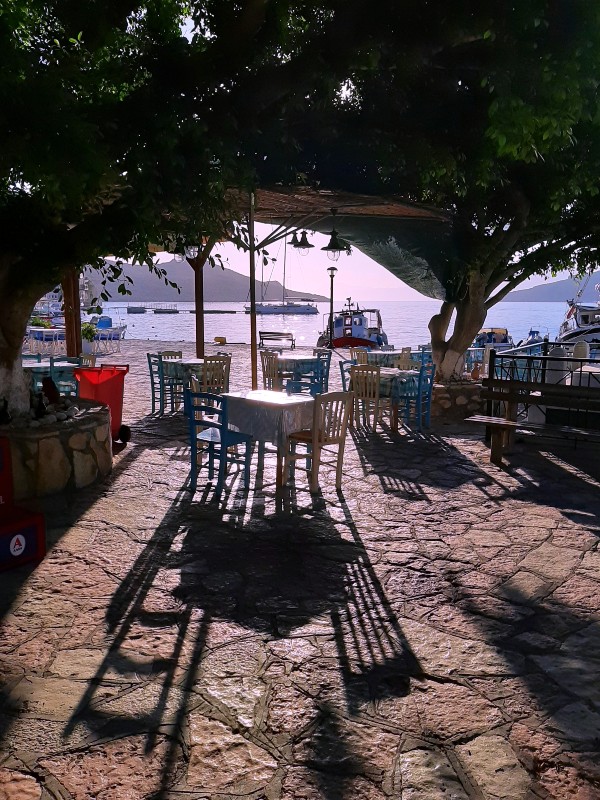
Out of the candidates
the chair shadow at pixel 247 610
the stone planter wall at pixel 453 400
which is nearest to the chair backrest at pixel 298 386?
the chair shadow at pixel 247 610

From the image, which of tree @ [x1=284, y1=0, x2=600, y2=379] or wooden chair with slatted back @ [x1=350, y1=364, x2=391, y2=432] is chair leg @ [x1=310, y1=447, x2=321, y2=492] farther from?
tree @ [x1=284, y1=0, x2=600, y2=379]

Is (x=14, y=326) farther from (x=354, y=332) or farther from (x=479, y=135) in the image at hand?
(x=354, y=332)

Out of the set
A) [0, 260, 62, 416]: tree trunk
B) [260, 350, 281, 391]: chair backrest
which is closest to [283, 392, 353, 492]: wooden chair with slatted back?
[0, 260, 62, 416]: tree trunk

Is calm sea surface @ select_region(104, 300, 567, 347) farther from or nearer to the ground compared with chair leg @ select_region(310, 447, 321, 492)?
farther from the ground

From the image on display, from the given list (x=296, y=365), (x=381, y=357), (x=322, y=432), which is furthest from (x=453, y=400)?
(x=322, y=432)

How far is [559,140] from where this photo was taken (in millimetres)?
5574

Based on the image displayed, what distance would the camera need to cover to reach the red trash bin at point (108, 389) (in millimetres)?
7488

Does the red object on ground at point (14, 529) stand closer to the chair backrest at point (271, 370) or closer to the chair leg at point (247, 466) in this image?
the chair leg at point (247, 466)

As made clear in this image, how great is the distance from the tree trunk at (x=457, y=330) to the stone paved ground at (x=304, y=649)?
4725 mm

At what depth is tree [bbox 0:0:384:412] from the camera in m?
3.68

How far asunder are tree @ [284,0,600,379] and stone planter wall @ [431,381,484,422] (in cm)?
45

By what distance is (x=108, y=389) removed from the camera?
752 cm

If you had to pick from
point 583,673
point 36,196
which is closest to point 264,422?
point 36,196

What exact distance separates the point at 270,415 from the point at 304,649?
115 inches
